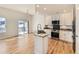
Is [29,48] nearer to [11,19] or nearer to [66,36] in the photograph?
[66,36]

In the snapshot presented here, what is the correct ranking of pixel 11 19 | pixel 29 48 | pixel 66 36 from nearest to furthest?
pixel 29 48
pixel 66 36
pixel 11 19

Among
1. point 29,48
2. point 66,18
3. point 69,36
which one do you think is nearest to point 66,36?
point 69,36

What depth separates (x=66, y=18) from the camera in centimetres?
414

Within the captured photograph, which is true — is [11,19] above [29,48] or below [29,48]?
above

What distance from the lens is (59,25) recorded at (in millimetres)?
4055

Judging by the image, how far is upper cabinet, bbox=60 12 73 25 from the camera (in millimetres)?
3817

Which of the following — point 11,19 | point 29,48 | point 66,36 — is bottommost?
point 29,48

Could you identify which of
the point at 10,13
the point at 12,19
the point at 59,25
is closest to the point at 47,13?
the point at 59,25

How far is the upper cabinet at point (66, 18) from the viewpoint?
3817mm

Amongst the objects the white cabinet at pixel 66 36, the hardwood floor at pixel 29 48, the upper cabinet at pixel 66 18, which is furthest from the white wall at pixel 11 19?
the upper cabinet at pixel 66 18

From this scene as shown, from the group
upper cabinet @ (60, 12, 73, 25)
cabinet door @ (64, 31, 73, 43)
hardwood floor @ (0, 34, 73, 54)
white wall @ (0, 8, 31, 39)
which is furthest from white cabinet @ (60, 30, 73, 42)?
white wall @ (0, 8, 31, 39)

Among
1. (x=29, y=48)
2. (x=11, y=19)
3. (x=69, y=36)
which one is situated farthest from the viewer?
(x=11, y=19)
